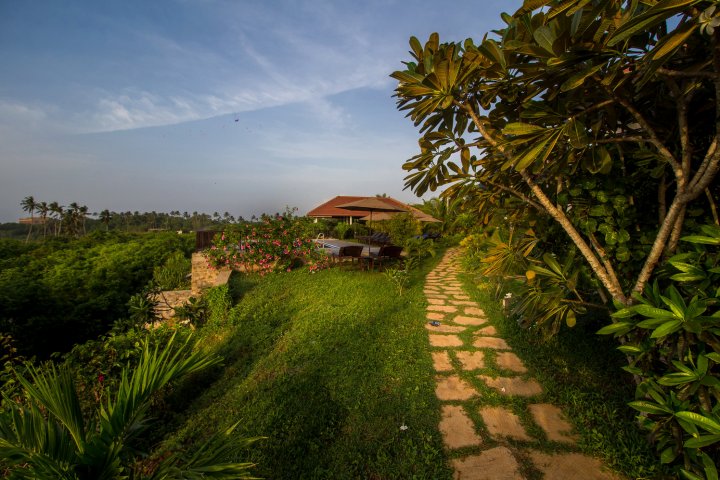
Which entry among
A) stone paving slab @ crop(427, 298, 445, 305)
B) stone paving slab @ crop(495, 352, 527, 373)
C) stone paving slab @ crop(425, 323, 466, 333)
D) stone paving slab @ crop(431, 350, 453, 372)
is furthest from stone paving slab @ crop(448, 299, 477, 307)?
stone paving slab @ crop(431, 350, 453, 372)

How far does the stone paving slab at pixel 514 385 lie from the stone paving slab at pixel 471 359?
0.19 meters

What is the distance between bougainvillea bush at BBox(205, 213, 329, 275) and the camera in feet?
26.8

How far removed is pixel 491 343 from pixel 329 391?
A: 2.11m

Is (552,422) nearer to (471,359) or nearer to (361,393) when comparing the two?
(471,359)

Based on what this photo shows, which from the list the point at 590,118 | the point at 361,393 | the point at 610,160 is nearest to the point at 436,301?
the point at 361,393

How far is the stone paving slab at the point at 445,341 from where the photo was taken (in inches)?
148

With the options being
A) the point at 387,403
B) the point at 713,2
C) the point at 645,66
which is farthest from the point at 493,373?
the point at 713,2

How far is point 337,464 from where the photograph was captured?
2.09m

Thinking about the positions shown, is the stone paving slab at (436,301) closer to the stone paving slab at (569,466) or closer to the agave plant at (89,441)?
the stone paving slab at (569,466)

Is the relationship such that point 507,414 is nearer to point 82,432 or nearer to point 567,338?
point 567,338

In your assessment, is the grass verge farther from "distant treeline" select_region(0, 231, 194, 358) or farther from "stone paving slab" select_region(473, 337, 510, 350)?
"distant treeline" select_region(0, 231, 194, 358)

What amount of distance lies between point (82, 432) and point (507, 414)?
2.72m

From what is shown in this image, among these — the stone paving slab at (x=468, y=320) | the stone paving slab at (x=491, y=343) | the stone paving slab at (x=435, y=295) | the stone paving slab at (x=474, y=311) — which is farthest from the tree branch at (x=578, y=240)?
the stone paving slab at (x=435, y=295)

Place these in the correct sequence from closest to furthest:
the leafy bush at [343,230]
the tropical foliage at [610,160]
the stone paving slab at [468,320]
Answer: the tropical foliage at [610,160]
the stone paving slab at [468,320]
the leafy bush at [343,230]
